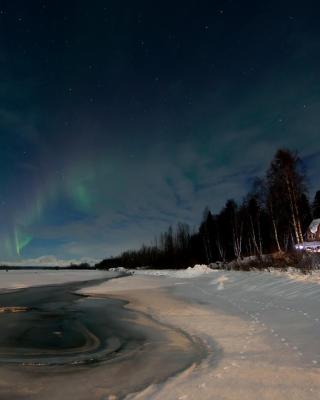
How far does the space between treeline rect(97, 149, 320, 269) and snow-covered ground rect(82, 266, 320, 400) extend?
20.6m

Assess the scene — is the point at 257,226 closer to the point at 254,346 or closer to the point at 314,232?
the point at 314,232

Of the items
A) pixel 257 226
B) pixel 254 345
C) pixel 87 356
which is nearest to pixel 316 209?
pixel 257 226

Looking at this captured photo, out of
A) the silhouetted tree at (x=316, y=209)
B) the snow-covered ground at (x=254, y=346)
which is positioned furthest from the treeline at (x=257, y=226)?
the snow-covered ground at (x=254, y=346)

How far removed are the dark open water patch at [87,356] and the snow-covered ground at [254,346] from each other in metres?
0.55

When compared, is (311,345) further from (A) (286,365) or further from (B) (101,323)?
(B) (101,323)

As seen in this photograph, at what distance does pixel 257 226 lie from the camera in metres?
72.8

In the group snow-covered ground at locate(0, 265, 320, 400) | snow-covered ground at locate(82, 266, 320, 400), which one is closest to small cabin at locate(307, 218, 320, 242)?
snow-covered ground at locate(0, 265, 320, 400)

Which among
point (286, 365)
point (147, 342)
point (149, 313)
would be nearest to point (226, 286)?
point (149, 313)

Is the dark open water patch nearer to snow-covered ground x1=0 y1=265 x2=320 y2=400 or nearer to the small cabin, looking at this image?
snow-covered ground x1=0 y1=265 x2=320 y2=400

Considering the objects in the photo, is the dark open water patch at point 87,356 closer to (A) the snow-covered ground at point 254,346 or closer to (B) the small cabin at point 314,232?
(A) the snow-covered ground at point 254,346

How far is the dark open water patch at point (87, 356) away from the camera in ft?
20.0

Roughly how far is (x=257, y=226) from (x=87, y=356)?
222ft

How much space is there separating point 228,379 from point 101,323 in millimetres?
8049

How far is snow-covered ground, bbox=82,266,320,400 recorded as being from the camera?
5461mm
